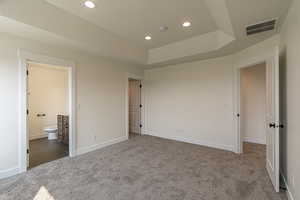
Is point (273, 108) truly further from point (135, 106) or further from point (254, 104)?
Answer: point (135, 106)

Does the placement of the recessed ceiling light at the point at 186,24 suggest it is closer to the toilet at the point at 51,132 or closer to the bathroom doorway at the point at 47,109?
the bathroom doorway at the point at 47,109

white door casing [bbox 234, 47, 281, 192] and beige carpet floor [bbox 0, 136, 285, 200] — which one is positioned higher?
white door casing [bbox 234, 47, 281, 192]

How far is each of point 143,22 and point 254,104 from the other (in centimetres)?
409

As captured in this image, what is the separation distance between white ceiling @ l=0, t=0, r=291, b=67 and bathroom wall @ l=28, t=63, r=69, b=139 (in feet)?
9.27

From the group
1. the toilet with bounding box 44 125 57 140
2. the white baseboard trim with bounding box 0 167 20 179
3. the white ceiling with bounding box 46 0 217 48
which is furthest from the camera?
the toilet with bounding box 44 125 57 140

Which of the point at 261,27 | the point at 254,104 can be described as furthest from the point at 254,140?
the point at 261,27

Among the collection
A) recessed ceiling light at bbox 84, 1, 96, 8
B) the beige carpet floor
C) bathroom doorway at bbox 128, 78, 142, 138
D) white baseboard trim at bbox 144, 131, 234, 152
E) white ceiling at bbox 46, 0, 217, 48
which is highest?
white ceiling at bbox 46, 0, 217, 48

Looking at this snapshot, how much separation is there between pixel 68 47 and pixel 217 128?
4276 millimetres

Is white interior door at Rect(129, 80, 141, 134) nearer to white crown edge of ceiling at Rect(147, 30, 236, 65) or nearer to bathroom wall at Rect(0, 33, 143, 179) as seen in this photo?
bathroom wall at Rect(0, 33, 143, 179)

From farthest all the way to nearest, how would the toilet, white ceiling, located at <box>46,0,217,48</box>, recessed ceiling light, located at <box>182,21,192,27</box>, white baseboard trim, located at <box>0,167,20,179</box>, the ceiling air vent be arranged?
the toilet, recessed ceiling light, located at <box>182,21,192,27</box>, white baseboard trim, located at <box>0,167,20,179</box>, white ceiling, located at <box>46,0,217,48</box>, the ceiling air vent

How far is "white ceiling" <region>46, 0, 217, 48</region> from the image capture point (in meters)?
2.43

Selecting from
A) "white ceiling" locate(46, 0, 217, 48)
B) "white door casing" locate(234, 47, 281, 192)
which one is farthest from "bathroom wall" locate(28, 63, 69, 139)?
"white door casing" locate(234, 47, 281, 192)

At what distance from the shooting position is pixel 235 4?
1848 millimetres

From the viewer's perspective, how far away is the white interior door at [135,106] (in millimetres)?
5896
